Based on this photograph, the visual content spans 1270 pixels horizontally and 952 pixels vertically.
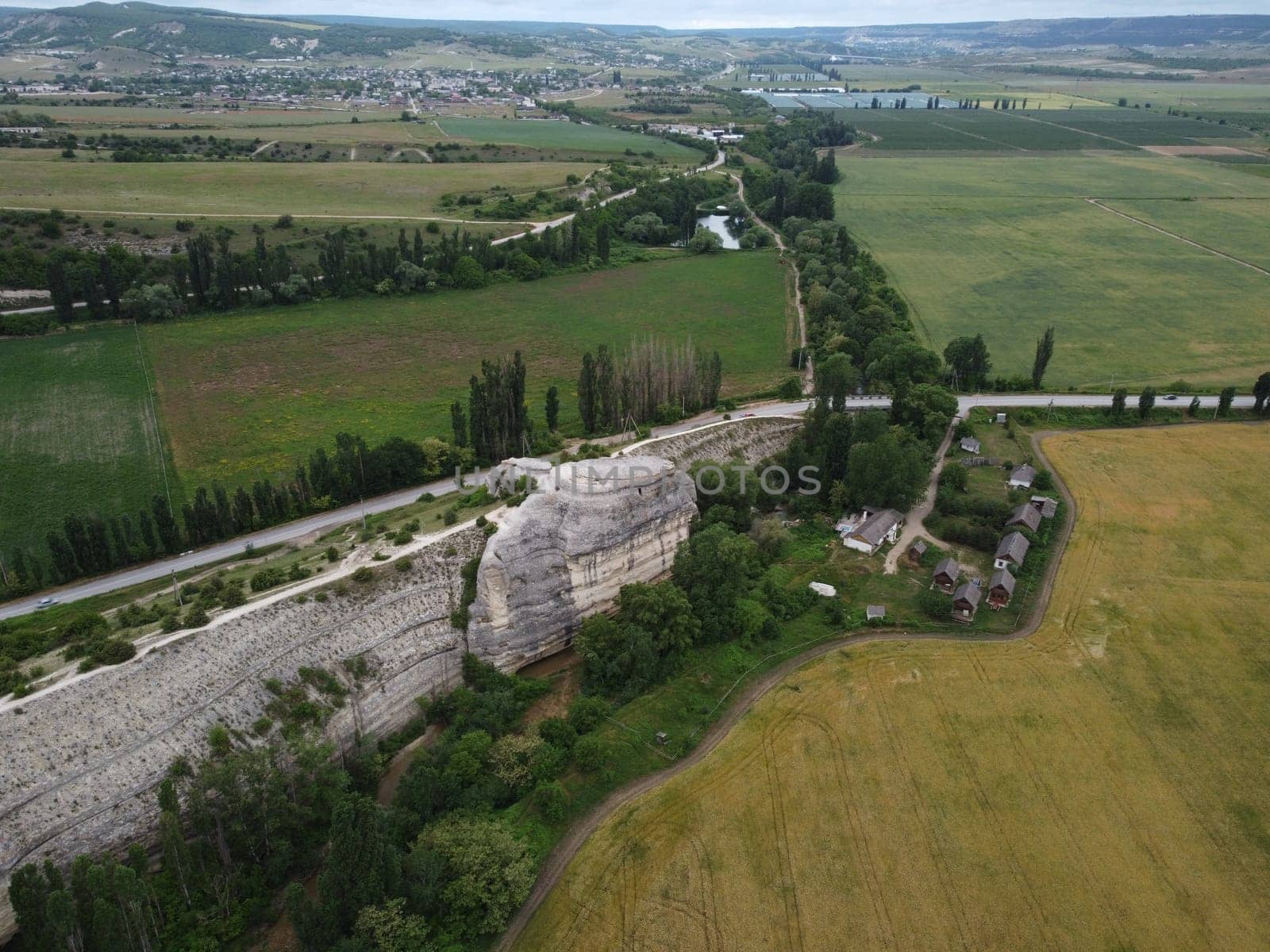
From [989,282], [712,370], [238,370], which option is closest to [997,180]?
[989,282]

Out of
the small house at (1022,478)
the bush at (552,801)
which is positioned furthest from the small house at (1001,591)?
the bush at (552,801)

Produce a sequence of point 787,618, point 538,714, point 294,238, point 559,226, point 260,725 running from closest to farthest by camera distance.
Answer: point 260,725 → point 538,714 → point 787,618 → point 294,238 → point 559,226

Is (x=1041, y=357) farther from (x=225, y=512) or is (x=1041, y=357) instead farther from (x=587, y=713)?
(x=225, y=512)

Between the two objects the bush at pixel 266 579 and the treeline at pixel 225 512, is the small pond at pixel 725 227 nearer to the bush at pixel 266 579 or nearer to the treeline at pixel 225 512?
the treeline at pixel 225 512

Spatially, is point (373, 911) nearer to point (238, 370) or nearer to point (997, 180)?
point (238, 370)

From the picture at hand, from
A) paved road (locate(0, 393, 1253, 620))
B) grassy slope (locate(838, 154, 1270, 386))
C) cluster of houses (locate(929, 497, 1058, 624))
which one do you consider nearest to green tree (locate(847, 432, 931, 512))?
cluster of houses (locate(929, 497, 1058, 624))

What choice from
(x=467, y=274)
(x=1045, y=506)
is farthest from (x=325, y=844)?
(x=467, y=274)

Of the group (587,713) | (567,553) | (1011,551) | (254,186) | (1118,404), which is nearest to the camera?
(587,713)
